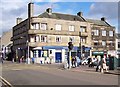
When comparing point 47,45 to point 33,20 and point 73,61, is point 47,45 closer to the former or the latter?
point 33,20

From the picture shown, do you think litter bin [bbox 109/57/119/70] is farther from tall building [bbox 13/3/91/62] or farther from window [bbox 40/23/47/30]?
window [bbox 40/23/47/30]

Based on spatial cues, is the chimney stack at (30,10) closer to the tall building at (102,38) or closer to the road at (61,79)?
the tall building at (102,38)

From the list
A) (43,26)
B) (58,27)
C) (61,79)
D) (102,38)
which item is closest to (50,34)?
(43,26)

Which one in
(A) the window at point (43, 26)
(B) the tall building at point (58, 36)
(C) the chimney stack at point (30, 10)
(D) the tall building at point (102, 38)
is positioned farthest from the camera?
(D) the tall building at point (102, 38)

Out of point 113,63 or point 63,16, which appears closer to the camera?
point 113,63

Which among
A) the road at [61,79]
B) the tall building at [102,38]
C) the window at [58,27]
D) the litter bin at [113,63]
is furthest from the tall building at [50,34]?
the road at [61,79]

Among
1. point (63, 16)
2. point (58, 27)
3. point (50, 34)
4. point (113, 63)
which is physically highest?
point (63, 16)

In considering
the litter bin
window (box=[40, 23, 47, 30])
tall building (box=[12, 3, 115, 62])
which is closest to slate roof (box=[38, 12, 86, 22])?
tall building (box=[12, 3, 115, 62])

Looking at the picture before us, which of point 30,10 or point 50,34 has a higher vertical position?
point 30,10

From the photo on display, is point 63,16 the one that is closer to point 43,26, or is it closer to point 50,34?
point 50,34

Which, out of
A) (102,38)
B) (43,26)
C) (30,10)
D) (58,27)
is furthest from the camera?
(102,38)

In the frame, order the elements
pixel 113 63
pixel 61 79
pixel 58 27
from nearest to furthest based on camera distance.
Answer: pixel 61 79, pixel 113 63, pixel 58 27

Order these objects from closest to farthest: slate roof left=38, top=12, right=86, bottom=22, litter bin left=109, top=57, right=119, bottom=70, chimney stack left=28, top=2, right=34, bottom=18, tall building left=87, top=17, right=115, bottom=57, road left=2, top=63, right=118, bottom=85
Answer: road left=2, top=63, right=118, bottom=85 < litter bin left=109, top=57, right=119, bottom=70 < chimney stack left=28, top=2, right=34, bottom=18 < slate roof left=38, top=12, right=86, bottom=22 < tall building left=87, top=17, right=115, bottom=57

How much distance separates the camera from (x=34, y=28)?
5997 centimetres
